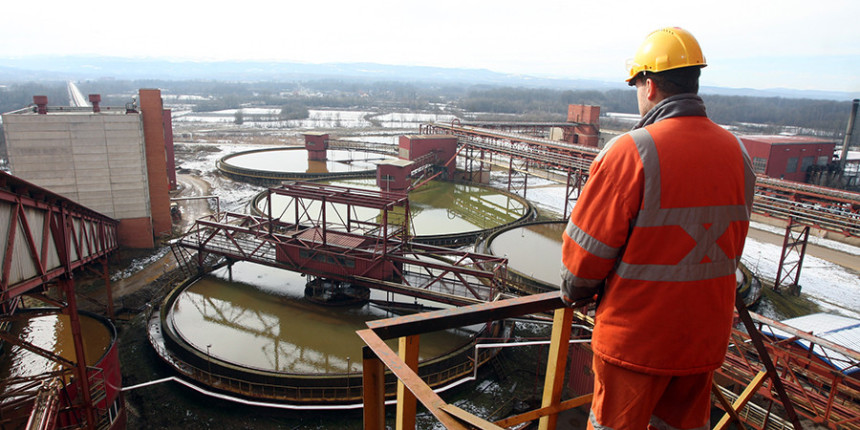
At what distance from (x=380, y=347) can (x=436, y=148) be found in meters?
29.3

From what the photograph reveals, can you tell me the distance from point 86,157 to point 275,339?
11.1 metres

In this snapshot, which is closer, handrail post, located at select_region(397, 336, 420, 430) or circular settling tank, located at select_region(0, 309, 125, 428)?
handrail post, located at select_region(397, 336, 420, 430)

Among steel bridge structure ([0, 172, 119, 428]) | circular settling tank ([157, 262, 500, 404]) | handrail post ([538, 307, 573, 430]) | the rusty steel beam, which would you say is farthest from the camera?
circular settling tank ([157, 262, 500, 404])

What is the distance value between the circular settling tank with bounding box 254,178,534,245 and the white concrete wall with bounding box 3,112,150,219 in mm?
5277

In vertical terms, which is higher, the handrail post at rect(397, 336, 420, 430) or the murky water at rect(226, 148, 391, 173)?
the handrail post at rect(397, 336, 420, 430)

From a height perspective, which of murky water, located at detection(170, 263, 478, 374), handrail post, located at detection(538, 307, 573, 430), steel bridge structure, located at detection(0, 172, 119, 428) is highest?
handrail post, located at detection(538, 307, 573, 430)

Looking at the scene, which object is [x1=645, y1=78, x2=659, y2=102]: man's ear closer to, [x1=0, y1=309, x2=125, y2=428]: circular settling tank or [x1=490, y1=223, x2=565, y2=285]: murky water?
[x1=0, y1=309, x2=125, y2=428]: circular settling tank

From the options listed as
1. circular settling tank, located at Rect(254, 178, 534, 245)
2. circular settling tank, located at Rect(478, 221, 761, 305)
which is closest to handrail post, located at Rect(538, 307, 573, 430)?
circular settling tank, located at Rect(478, 221, 761, 305)

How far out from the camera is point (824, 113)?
9325 centimetres

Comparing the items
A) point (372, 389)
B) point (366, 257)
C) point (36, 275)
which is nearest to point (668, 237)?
point (372, 389)

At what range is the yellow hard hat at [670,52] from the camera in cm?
199

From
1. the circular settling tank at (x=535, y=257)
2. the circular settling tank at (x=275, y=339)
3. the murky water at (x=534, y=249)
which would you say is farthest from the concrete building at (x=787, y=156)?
the circular settling tank at (x=275, y=339)

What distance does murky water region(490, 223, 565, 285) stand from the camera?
52.9ft

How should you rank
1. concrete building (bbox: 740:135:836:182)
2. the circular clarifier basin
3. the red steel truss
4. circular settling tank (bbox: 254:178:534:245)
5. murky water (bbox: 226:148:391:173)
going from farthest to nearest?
1. murky water (bbox: 226:148:391:173)
2. concrete building (bbox: 740:135:836:182)
3. circular settling tank (bbox: 254:178:534:245)
4. the circular clarifier basin
5. the red steel truss
